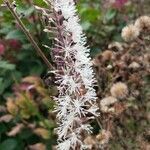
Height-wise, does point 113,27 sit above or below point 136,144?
above

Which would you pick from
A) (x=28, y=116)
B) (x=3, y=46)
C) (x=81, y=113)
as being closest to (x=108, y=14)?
(x=3, y=46)

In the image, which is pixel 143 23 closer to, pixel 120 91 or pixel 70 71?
pixel 120 91

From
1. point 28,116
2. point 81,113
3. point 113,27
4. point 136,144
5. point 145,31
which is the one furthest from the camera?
point 113,27

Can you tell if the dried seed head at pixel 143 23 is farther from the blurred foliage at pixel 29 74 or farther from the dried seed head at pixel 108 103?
the blurred foliage at pixel 29 74

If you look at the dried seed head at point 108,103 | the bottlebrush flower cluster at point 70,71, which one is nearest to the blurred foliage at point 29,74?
the dried seed head at point 108,103

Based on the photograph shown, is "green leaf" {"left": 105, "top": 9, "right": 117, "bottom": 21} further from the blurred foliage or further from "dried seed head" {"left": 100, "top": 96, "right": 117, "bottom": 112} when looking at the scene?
"dried seed head" {"left": 100, "top": 96, "right": 117, "bottom": 112}

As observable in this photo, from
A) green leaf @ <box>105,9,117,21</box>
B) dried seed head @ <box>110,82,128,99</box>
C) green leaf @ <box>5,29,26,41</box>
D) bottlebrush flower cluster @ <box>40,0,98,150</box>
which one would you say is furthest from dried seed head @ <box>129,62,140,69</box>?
green leaf @ <box>105,9,117,21</box>

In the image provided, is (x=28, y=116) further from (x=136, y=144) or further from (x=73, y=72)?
(x=73, y=72)
